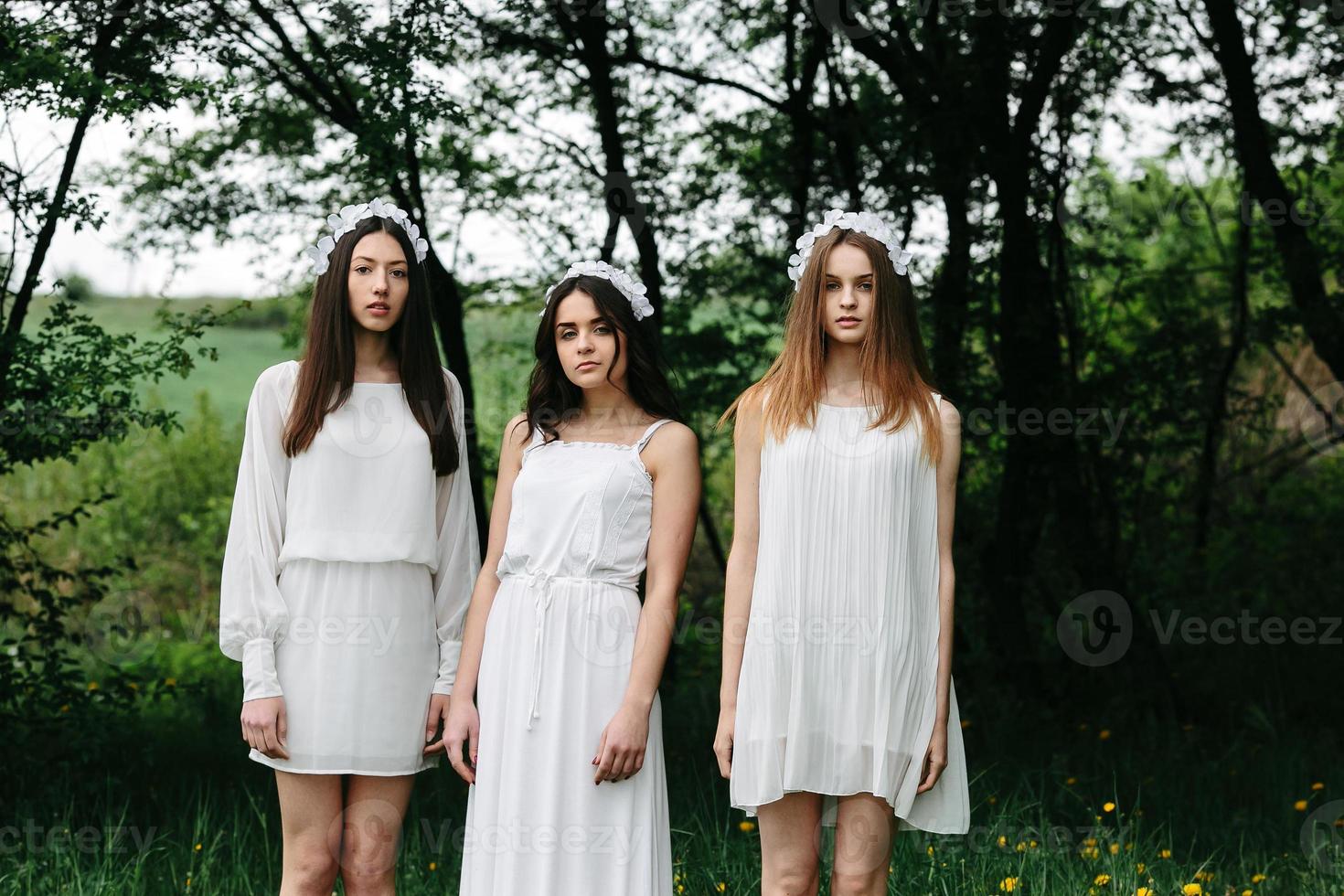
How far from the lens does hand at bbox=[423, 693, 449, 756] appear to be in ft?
9.40

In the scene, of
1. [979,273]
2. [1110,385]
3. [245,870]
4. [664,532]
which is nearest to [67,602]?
[245,870]

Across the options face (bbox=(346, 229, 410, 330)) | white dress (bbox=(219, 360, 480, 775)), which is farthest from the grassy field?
face (bbox=(346, 229, 410, 330))

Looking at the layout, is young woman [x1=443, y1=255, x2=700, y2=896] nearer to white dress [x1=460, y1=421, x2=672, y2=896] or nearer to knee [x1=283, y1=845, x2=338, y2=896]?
white dress [x1=460, y1=421, x2=672, y2=896]

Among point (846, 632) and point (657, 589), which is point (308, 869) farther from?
point (846, 632)

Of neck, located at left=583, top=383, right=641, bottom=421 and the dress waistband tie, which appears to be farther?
neck, located at left=583, top=383, right=641, bottom=421

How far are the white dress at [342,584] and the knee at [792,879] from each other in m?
0.80

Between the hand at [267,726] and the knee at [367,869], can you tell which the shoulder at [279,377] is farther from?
the knee at [367,869]

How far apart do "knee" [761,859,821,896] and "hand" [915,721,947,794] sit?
0.29 metres

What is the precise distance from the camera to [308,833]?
275 cm

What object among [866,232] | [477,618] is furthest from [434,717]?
[866,232]

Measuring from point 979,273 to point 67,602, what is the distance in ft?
14.2

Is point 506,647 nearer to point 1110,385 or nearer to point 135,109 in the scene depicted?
point 135,109

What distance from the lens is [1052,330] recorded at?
6078 mm

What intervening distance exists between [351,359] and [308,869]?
3.62 feet
